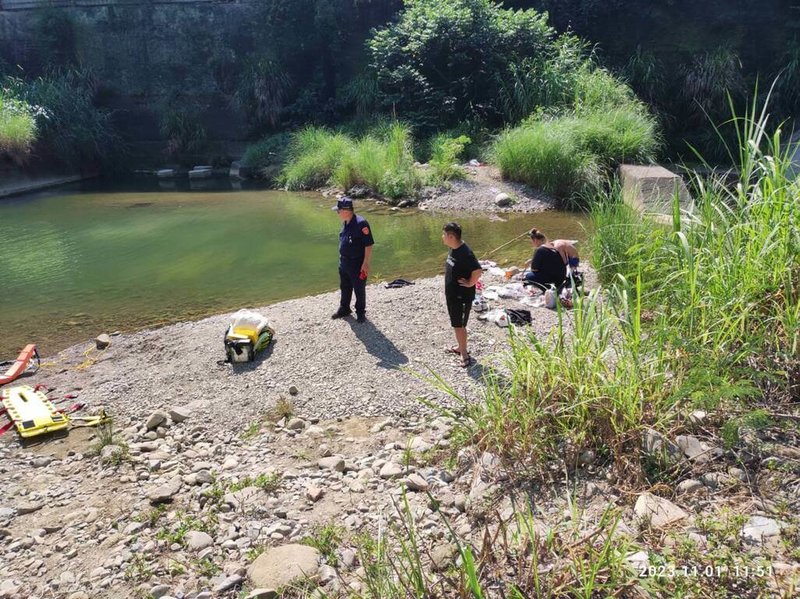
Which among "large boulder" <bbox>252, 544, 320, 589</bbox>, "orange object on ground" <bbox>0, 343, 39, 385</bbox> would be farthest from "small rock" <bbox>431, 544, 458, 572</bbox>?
"orange object on ground" <bbox>0, 343, 39, 385</bbox>

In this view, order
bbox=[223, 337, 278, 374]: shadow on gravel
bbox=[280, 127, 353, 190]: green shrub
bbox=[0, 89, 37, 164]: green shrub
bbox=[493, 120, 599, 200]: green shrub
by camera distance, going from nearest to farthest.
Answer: bbox=[223, 337, 278, 374]: shadow on gravel
bbox=[493, 120, 599, 200]: green shrub
bbox=[280, 127, 353, 190]: green shrub
bbox=[0, 89, 37, 164]: green shrub

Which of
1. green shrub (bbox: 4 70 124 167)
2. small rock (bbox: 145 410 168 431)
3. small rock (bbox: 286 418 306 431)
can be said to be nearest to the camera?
small rock (bbox: 286 418 306 431)

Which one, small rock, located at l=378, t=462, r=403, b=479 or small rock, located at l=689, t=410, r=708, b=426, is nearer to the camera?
small rock, located at l=689, t=410, r=708, b=426

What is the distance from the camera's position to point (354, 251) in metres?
6.58

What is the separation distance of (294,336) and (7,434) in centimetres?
276

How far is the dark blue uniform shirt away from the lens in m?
6.54

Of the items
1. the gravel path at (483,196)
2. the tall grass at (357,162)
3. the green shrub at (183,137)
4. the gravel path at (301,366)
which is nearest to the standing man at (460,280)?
the gravel path at (301,366)

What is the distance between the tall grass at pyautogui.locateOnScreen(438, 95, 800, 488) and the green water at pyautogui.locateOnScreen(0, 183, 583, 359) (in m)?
5.25

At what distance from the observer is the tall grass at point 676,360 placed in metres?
3.39

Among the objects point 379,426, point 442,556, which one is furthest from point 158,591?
point 379,426

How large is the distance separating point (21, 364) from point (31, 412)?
4.54ft

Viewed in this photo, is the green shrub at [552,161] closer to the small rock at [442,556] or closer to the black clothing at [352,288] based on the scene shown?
the black clothing at [352,288]

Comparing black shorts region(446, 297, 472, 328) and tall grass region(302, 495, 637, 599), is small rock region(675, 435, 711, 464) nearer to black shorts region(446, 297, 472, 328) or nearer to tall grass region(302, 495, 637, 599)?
tall grass region(302, 495, 637, 599)

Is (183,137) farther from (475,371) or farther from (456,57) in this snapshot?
(475,371)
